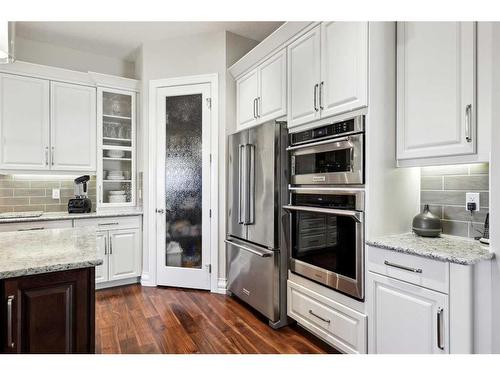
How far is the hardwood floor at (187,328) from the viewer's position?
84.3 inches

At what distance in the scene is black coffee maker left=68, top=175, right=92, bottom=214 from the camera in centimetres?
337

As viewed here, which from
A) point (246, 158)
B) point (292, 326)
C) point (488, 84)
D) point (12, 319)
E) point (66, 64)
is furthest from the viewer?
point (66, 64)

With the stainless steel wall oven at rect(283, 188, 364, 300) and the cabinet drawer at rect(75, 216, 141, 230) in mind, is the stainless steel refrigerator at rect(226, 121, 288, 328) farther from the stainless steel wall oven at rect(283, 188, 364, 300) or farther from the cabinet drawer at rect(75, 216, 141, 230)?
the cabinet drawer at rect(75, 216, 141, 230)

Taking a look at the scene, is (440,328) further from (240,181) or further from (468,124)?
(240,181)

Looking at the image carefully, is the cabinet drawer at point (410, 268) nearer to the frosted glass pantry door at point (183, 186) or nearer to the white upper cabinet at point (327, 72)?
the white upper cabinet at point (327, 72)

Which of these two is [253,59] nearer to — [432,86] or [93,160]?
[432,86]

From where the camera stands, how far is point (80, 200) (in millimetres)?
3400

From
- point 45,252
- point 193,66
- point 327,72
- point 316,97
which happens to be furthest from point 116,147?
point 327,72

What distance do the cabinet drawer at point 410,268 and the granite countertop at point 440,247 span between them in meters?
0.04

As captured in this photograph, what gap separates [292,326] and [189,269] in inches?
53.8

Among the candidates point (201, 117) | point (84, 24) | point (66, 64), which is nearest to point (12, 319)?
point (201, 117)

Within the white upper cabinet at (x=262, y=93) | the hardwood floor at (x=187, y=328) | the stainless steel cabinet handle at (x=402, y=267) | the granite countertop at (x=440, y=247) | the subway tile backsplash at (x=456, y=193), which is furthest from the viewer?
the white upper cabinet at (x=262, y=93)

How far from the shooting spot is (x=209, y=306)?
9.42 feet

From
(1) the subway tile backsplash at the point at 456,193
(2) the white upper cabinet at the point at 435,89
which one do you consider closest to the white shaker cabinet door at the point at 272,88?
(2) the white upper cabinet at the point at 435,89
